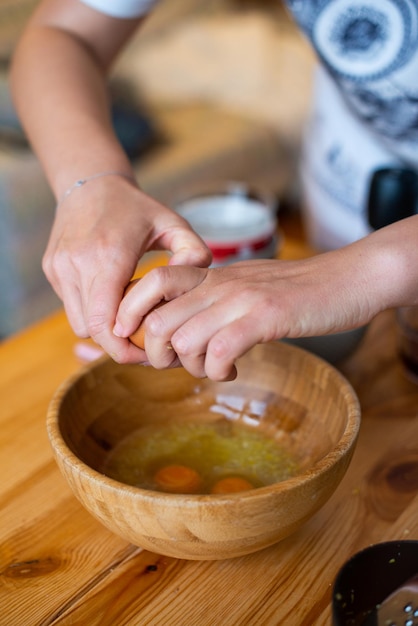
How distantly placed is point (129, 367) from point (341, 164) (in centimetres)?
72

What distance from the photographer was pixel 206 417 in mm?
870

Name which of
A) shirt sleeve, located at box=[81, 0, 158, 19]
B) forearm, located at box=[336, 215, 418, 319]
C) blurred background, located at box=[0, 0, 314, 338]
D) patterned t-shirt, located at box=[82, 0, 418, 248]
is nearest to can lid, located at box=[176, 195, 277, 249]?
patterned t-shirt, located at box=[82, 0, 418, 248]

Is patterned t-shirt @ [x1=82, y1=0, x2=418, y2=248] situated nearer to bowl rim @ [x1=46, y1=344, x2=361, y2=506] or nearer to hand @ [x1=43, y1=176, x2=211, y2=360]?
hand @ [x1=43, y1=176, x2=211, y2=360]

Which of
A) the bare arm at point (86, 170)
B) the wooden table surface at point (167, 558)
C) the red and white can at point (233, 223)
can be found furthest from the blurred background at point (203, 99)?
the wooden table surface at point (167, 558)

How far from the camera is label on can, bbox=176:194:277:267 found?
1136mm

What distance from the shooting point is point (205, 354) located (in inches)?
26.9

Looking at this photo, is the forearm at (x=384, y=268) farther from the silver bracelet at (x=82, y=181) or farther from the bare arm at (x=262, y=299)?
the silver bracelet at (x=82, y=181)

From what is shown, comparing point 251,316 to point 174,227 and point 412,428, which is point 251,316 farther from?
point 412,428

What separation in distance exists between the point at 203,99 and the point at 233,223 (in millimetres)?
1801

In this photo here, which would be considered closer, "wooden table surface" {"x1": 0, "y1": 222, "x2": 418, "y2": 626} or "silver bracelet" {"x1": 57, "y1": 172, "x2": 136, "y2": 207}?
"wooden table surface" {"x1": 0, "y1": 222, "x2": 418, "y2": 626}

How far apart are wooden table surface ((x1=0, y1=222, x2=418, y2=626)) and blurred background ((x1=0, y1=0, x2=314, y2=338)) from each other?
144 centimetres

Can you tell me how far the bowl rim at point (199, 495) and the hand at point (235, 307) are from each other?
0.08 metres

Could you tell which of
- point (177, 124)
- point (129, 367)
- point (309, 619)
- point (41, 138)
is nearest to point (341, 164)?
point (41, 138)

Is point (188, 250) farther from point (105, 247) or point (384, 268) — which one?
point (384, 268)
